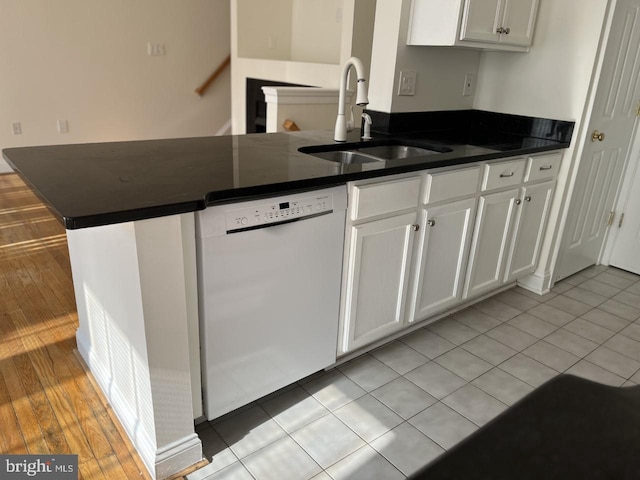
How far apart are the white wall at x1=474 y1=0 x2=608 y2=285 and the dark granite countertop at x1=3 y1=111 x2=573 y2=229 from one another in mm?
603

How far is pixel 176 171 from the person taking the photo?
1609 mm

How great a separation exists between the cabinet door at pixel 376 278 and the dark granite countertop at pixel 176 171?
239 mm

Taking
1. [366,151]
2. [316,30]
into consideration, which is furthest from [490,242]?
[316,30]

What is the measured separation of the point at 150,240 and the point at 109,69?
483cm

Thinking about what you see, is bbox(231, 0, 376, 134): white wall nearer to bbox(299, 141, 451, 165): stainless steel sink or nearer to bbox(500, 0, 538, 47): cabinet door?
bbox(500, 0, 538, 47): cabinet door

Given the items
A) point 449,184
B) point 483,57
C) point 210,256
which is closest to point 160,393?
point 210,256

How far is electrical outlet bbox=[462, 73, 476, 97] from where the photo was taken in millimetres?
3022

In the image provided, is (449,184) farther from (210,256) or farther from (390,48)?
(210,256)

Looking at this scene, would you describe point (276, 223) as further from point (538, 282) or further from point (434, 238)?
point (538, 282)

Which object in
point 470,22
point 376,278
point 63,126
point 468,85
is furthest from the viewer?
point 63,126

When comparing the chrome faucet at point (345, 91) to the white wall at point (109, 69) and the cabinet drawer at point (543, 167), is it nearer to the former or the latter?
the cabinet drawer at point (543, 167)

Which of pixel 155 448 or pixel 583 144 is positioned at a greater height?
pixel 583 144

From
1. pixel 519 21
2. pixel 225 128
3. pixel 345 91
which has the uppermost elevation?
pixel 519 21

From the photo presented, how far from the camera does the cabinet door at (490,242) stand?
246 cm
